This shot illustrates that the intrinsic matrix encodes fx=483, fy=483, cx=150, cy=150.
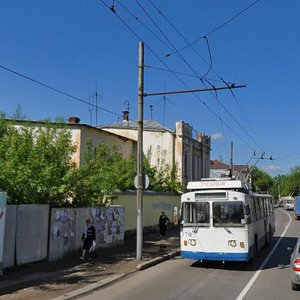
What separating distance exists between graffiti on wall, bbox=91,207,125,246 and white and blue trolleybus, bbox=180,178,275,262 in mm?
4682

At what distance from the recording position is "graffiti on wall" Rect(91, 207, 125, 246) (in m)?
19.3

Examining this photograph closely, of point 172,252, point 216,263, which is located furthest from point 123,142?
point 216,263

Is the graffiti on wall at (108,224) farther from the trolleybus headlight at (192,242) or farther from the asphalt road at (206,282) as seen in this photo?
the trolleybus headlight at (192,242)

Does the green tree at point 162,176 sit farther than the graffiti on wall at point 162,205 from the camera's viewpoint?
Yes

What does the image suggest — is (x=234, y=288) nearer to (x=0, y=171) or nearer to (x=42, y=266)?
(x=42, y=266)

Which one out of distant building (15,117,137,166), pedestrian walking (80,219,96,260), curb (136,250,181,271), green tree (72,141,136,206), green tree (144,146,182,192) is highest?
distant building (15,117,137,166)

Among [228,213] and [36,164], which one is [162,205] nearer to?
[228,213]

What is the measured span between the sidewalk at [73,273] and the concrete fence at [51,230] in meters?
0.34

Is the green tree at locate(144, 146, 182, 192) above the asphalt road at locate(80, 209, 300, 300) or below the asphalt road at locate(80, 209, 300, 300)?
above

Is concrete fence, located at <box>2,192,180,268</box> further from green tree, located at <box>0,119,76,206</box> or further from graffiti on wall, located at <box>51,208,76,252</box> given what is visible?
green tree, located at <box>0,119,76,206</box>

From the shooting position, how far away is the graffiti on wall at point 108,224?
1934 centimetres

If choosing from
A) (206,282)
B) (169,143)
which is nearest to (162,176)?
(169,143)

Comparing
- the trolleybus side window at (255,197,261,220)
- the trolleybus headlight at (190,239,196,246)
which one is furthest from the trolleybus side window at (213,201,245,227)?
the trolleybus side window at (255,197,261,220)

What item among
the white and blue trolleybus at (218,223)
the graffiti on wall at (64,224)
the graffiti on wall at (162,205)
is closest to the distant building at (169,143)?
the graffiti on wall at (162,205)
